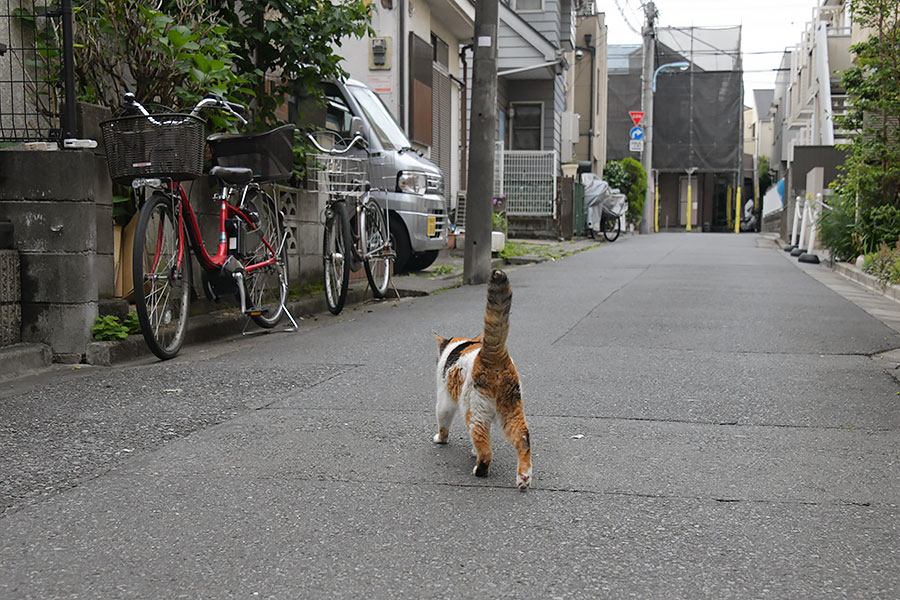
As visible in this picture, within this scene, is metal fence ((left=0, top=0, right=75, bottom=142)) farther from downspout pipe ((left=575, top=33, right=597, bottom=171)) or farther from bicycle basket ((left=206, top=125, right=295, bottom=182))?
downspout pipe ((left=575, top=33, right=597, bottom=171))

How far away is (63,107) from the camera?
5.35 metres

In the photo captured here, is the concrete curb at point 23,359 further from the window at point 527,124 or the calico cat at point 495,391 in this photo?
the window at point 527,124

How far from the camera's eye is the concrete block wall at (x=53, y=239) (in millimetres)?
5211

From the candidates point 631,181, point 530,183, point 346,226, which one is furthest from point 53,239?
point 631,181

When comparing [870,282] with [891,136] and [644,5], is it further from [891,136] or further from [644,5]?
[644,5]

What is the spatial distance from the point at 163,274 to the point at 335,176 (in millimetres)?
3032

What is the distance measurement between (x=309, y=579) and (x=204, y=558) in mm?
342

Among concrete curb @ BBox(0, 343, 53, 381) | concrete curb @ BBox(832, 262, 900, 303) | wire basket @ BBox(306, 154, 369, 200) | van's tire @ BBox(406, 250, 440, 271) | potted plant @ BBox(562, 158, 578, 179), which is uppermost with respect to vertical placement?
potted plant @ BBox(562, 158, 578, 179)

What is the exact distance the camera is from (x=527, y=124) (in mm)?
24734

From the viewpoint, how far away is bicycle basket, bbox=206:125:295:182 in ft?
20.6

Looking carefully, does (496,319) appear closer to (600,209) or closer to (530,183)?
(530,183)

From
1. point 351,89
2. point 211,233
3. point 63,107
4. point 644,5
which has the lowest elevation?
point 211,233

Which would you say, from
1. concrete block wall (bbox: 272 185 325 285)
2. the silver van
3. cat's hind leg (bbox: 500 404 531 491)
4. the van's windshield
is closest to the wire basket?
concrete block wall (bbox: 272 185 325 285)

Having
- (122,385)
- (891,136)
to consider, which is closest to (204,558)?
(122,385)
